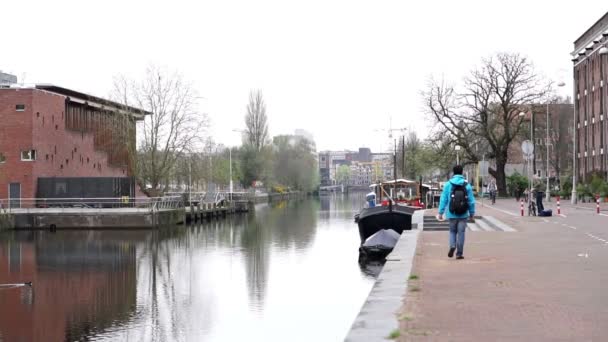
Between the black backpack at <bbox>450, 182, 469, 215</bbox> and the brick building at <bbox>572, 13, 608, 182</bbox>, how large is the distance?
167 feet

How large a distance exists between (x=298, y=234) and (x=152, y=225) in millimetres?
11094

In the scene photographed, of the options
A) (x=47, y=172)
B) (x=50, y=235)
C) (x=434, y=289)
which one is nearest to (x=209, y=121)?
(x=47, y=172)

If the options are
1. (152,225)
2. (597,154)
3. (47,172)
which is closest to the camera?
Answer: (152,225)

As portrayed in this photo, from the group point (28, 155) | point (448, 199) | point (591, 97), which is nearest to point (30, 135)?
point (28, 155)

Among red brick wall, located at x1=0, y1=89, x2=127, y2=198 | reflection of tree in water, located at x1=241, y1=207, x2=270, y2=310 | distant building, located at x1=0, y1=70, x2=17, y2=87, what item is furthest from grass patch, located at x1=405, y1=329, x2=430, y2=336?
distant building, located at x1=0, y1=70, x2=17, y2=87

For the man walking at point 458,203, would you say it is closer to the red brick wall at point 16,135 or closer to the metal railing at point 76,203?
the metal railing at point 76,203

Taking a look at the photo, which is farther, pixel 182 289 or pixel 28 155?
pixel 28 155

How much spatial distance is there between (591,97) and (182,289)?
5751 cm

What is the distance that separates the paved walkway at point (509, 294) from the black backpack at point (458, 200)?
1097 millimetres

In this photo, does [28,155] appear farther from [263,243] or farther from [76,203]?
[263,243]

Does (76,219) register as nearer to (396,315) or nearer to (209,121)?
(209,121)

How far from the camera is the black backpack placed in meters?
16.1

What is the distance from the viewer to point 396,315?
10094mm

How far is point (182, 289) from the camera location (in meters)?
23.1
